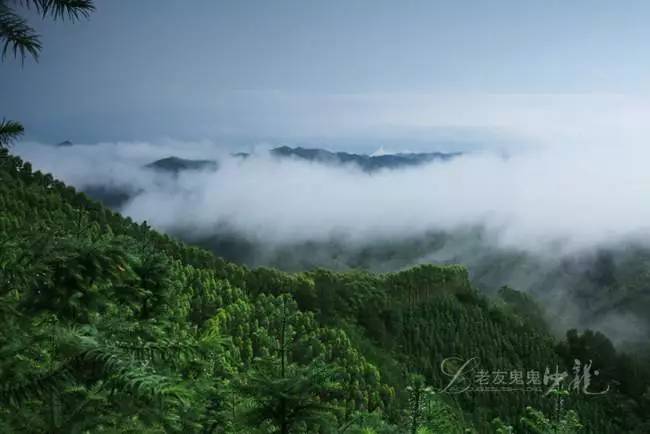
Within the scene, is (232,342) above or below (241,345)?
above

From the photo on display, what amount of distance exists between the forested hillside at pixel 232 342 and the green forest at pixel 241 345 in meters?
0.03

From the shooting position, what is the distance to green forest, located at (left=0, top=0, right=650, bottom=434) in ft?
16.2

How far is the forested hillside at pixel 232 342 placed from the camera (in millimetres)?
5016

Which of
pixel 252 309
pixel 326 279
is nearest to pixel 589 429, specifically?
pixel 326 279

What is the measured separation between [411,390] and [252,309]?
41077 mm

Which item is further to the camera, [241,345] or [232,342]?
[241,345]

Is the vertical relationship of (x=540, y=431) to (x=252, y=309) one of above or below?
above

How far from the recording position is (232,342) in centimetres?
1212

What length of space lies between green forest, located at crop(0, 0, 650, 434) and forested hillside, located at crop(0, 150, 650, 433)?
0.11 feet

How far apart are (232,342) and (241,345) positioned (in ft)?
87.7

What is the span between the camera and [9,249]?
4.48 meters

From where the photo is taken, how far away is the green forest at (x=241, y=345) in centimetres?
493

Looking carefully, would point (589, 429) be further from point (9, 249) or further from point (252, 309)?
point (9, 249)

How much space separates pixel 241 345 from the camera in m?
37.9
